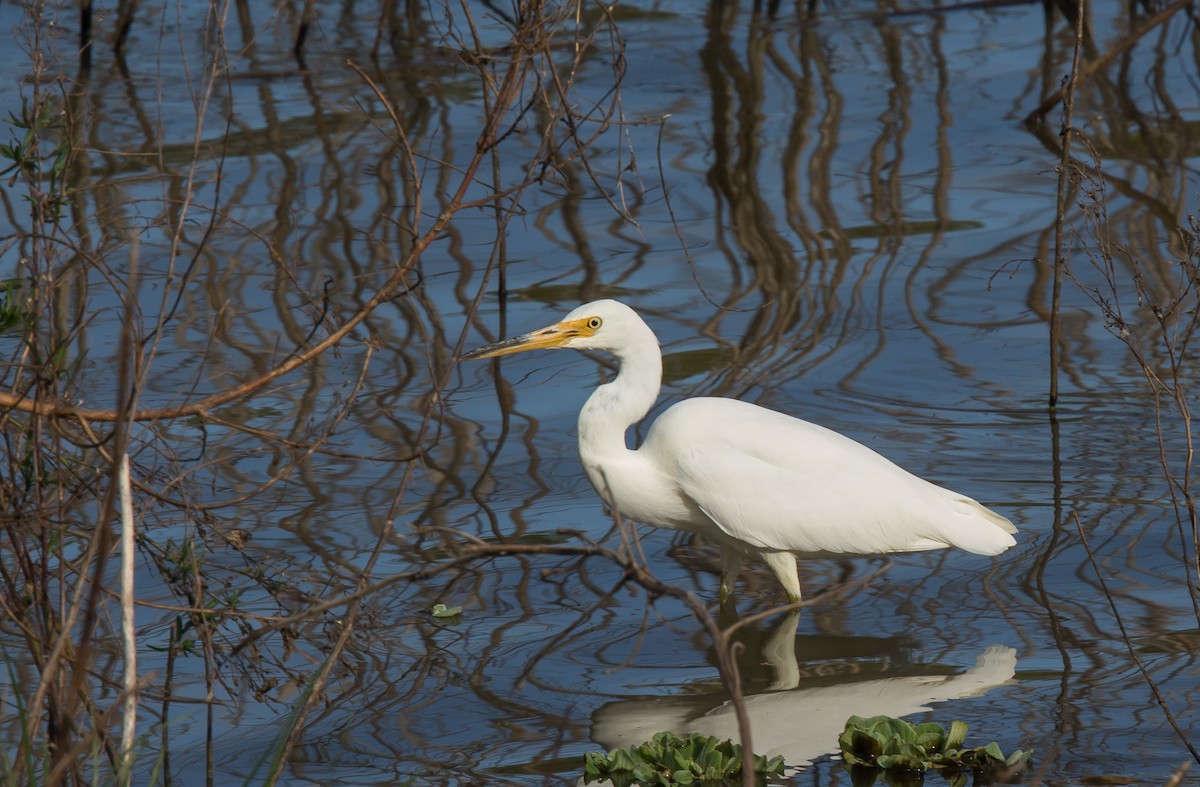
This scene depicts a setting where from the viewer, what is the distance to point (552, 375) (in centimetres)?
677

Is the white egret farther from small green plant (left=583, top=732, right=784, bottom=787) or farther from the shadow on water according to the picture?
small green plant (left=583, top=732, right=784, bottom=787)

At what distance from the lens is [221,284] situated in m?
7.70

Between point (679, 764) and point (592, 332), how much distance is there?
1640 mm

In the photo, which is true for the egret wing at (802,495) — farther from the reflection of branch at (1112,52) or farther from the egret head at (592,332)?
the reflection of branch at (1112,52)

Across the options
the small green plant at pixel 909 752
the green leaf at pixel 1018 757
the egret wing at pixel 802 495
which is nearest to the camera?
the green leaf at pixel 1018 757

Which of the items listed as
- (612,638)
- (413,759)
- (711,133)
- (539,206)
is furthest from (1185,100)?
(413,759)

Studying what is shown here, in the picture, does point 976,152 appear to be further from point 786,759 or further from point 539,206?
point 786,759

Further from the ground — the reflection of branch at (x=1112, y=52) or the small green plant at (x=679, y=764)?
the reflection of branch at (x=1112, y=52)

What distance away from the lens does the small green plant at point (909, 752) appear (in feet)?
11.5

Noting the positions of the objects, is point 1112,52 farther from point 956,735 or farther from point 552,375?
point 956,735

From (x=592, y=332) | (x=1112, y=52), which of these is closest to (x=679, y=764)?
(x=592, y=332)

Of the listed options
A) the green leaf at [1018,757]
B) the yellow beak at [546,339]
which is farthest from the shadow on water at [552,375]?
the yellow beak at [546,339]

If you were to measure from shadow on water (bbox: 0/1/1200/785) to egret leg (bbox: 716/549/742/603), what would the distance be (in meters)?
0.17

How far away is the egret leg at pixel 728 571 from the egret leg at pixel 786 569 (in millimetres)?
139
